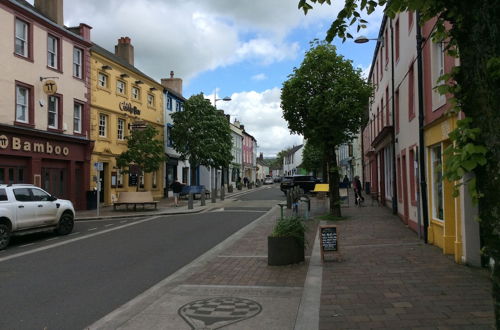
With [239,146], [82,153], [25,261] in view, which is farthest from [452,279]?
[239,146]

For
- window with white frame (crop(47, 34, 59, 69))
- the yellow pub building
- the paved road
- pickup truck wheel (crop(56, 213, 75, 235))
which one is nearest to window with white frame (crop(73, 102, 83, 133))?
the yellow pub building

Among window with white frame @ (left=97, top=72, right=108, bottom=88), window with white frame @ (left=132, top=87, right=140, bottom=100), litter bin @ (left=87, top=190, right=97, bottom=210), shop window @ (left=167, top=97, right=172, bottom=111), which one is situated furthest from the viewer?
shop window @ (left=167, top=97, right=172, bottom=111)

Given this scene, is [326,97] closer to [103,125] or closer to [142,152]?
[142,152]

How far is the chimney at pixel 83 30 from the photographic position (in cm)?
2519

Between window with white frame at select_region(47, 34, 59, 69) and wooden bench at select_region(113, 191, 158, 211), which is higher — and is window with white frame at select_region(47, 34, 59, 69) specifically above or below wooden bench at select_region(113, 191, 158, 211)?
above

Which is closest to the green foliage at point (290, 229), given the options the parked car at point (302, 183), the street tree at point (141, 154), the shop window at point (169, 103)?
the street tree at point (141, 154)

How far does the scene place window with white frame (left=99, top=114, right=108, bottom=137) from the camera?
27469 millimetres

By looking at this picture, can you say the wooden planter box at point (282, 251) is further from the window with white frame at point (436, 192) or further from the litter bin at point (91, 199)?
the litter bin at point (91, 199)

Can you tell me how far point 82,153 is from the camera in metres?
25.1

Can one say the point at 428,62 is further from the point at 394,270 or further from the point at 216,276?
the point at 216,276

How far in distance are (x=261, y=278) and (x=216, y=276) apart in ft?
2.75

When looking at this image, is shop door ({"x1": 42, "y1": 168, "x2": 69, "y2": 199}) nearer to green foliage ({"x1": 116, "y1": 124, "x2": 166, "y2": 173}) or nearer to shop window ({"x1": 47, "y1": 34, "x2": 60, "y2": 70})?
green foliage ({"x1": 116, "y1": 124, "x2": 166, "y2": 173})

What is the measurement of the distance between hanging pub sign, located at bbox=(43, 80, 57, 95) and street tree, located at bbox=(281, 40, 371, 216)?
11.7m

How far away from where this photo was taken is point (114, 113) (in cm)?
2867
